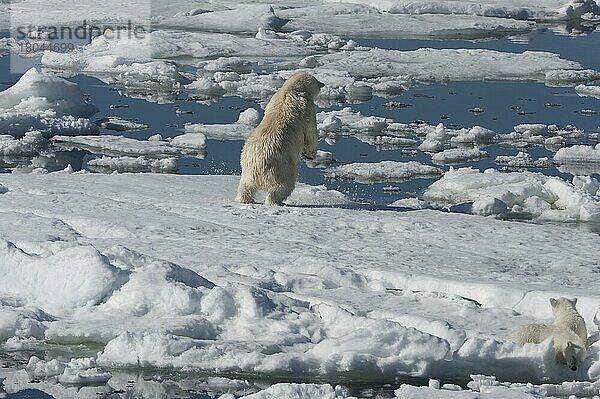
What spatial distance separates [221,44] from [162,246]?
424 inches

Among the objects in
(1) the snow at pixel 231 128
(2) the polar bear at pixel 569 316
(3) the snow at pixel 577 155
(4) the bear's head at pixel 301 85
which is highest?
(4) the bear's head at pixel 301 85

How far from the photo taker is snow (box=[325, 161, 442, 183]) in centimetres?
880

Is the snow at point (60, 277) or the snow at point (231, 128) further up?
the snow at point (60, 277)

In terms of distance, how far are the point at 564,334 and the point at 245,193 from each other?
313cm

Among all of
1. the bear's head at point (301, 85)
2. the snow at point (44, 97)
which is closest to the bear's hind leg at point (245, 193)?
the bear's head at point (301, 85)

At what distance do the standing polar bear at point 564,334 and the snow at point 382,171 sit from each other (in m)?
4.38

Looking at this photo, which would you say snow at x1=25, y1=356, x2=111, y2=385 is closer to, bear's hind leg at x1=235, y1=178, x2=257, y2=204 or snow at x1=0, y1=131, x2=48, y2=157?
bear's hind leg at x1=235, y1=178, x2=257, y2=204

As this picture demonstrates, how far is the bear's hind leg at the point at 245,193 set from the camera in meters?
6.92

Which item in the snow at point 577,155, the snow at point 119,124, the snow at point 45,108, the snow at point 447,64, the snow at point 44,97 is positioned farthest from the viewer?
the snow at point 447,64

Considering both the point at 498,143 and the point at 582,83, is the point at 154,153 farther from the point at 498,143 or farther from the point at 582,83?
the point at 582,83

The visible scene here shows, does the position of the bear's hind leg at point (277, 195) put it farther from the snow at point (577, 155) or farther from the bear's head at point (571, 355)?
the snow at point (577, 155)

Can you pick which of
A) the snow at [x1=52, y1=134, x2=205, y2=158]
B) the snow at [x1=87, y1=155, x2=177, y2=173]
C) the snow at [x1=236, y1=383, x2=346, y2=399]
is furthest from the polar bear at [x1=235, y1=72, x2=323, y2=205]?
the snow at [x1=236, y1=383, x2=346, y2=399]

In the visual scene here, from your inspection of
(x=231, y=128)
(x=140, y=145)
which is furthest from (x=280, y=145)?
(x=231, y=128)

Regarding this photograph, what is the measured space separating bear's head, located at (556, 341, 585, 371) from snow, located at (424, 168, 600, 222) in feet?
10.5
